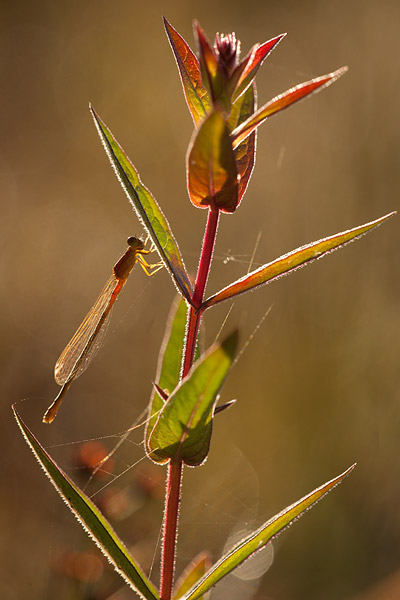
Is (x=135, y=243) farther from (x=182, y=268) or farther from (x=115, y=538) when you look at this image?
(x=115, y=538)

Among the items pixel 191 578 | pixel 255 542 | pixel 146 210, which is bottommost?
pixel 191 578

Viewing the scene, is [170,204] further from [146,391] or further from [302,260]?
[302,260]

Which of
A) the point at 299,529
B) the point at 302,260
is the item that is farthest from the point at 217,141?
the point at 299,529

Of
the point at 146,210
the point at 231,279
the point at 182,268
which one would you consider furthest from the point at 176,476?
the point at 231,279

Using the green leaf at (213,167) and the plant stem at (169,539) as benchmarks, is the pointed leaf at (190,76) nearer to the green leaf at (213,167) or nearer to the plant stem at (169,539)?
the green leaf at (213,167)

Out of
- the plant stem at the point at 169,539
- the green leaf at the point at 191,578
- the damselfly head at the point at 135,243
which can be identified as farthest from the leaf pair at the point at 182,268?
the damselfly head at the point at 135,243

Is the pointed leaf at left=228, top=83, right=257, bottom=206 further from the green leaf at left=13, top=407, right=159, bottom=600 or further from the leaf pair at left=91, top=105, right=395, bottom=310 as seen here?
the green leaf at left=13, top=407, right=159, bottom=600
